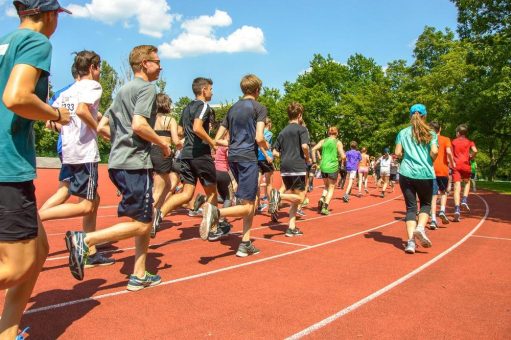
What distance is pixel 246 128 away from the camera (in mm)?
5633

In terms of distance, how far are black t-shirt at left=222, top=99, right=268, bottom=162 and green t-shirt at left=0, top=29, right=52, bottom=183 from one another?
11.0 ft

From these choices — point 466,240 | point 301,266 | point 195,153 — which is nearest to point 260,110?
point 195,153

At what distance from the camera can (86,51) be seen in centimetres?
489

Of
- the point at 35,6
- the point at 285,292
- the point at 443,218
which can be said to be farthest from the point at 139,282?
the point at 443,218

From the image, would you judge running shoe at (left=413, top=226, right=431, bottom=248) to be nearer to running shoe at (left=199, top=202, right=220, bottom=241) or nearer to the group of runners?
the group of runners

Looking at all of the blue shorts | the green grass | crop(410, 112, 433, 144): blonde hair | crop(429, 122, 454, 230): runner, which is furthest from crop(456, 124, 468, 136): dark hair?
the green grass

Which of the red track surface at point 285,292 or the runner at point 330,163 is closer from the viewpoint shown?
the red track surface at point 285,292

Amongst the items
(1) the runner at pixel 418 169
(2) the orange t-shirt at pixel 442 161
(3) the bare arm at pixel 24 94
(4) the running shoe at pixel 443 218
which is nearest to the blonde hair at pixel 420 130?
(1) the runner at pixel 418 169

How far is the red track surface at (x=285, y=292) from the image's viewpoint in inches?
132

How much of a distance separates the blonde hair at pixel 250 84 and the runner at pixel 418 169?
2470 millimetres

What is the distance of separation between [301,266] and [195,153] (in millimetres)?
2334

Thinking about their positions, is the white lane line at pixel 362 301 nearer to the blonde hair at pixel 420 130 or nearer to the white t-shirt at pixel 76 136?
the blonde hair at pixel 420 130

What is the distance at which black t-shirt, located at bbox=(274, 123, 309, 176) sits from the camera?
289 inches

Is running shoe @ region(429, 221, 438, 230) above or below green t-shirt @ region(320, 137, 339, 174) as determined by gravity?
below
